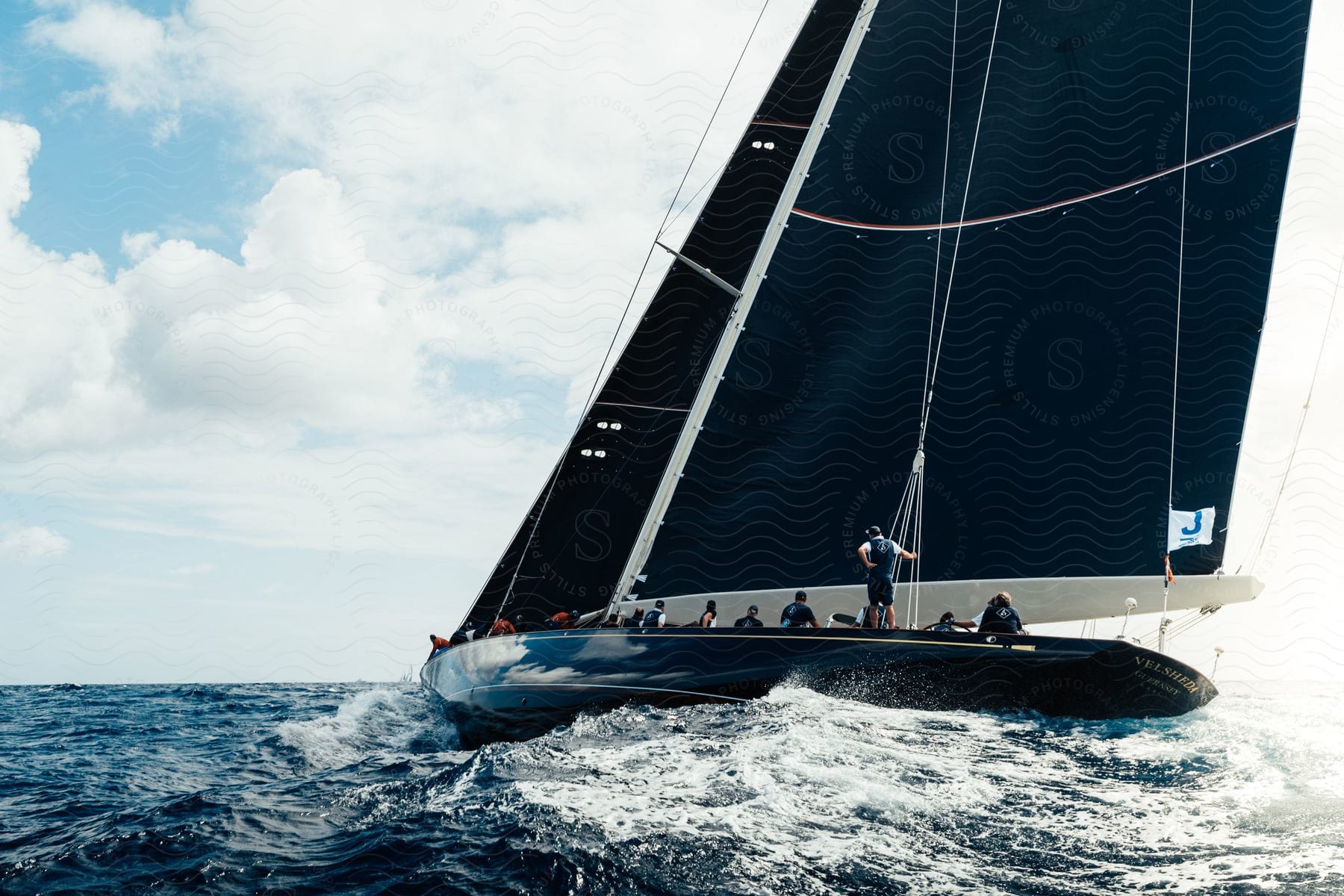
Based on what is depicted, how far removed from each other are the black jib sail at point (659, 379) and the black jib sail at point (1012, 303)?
34 centimetres

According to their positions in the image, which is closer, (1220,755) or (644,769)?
(644,769)

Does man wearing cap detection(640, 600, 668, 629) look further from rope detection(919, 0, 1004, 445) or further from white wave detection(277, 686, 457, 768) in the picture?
rope detection(919, 0, 1004, 445)

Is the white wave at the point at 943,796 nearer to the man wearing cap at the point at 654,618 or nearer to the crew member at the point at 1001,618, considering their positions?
the crew member at the point at 1001,618

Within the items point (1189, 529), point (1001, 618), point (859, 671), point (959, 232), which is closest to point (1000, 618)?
point (1001, 618)

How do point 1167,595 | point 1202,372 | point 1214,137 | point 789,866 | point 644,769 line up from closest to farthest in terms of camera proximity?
point 789,866, point 644,769, point 1167,595, point 1202,372, point 1214,137

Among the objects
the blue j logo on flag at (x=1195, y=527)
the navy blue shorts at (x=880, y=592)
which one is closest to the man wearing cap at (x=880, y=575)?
the navy blue shorts at (x=880, y=592)

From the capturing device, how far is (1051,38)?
43.0 ft

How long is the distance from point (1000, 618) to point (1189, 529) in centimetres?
398

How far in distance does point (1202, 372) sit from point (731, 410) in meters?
5.95

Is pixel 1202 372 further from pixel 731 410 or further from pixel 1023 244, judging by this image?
pixel 731 410

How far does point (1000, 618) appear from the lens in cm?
904

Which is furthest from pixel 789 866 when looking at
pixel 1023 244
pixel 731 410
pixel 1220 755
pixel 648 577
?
pixel 1023 244

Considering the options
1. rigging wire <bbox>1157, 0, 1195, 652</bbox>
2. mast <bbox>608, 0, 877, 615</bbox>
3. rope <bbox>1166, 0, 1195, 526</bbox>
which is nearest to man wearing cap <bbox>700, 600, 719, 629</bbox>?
mast <bbox>608, 0, 877, 615</bbox>

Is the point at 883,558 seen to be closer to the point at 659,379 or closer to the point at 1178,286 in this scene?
the point at 659,379
